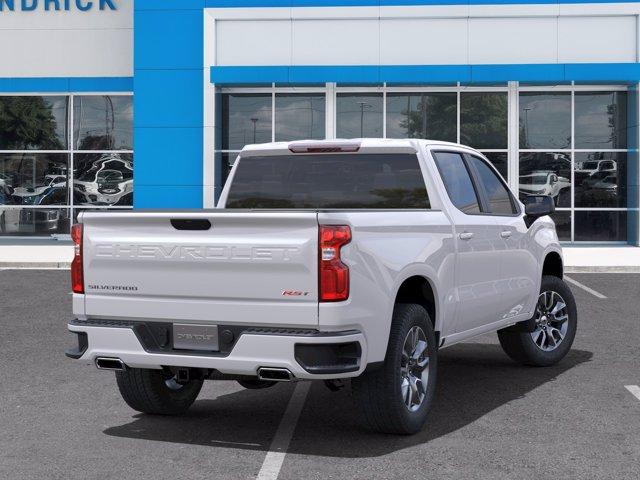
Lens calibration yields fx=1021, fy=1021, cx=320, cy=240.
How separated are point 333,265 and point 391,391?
96 centimetres

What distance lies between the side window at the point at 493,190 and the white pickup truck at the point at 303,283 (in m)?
0.47

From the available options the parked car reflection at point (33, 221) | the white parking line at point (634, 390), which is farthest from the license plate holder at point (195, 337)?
the parked car reflection at point (33, 221)

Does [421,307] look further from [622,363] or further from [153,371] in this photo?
[622,363]

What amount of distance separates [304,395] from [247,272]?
222 cm

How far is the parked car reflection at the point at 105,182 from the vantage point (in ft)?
91.6

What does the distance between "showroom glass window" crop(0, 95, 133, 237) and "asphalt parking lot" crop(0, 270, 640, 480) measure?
61.9ft

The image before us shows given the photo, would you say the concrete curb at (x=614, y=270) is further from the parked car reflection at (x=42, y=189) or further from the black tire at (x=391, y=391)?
the parked car reflection at (x=42, y=189)

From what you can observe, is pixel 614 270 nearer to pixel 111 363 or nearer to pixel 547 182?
pixel 547 182

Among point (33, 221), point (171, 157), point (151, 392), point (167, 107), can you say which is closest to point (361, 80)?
point (167, 107)

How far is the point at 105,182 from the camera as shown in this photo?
2816 cm

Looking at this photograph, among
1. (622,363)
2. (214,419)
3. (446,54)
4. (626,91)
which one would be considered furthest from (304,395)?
(626,91)

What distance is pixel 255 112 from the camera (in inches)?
1040

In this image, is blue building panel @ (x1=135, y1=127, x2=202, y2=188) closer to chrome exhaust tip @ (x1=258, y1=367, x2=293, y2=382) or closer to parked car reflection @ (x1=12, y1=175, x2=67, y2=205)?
parked car reflection @ (x1=12, y1=175, x2=67, y2=205)

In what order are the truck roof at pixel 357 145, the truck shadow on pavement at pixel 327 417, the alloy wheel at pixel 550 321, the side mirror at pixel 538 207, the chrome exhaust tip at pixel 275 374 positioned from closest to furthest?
1. the chrome exhaust tip at pixel 275 374
2. the truck shadow on pavement at pixel 327 417
3. the truck roof at pixel 357 145
4. the side mirror at pixel 538 207
5. the alloy wheel at pixel 550 321
